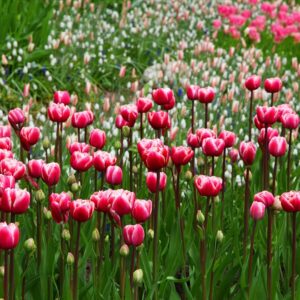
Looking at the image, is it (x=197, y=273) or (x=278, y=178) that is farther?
(x=278, y=178)

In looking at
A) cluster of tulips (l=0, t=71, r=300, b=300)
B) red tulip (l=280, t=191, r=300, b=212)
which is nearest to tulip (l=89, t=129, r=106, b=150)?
cluster of tulips (l=0, t=71, r=300, b=300)

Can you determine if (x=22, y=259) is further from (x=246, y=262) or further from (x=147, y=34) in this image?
(x=147, y=34)

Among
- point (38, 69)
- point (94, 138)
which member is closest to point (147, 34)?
point (38, 69)

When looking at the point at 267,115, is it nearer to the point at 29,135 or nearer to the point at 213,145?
the point at 213,145

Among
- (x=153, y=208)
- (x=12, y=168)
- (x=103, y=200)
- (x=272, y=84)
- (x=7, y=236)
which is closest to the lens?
(x=7, y=236)

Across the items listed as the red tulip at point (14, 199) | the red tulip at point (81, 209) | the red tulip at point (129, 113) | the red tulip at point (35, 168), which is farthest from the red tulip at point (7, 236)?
the red tulip at point (129, 113)

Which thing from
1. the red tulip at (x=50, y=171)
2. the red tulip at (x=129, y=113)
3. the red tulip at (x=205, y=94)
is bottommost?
the red tulip at (x=50, y=171)

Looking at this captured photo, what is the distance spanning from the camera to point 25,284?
3.32 meters

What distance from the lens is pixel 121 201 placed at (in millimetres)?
2799

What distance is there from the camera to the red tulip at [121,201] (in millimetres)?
2799

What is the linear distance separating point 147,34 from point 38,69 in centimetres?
229

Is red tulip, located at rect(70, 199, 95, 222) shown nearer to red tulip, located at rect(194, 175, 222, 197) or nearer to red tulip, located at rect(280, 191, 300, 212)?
red tulip, located at rect(194, 175, 222, 197)

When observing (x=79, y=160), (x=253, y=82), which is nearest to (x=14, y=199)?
(x=79, y=160)

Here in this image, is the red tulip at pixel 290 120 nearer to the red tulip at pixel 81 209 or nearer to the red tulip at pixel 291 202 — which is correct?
the red tulip at pixel 291 202
